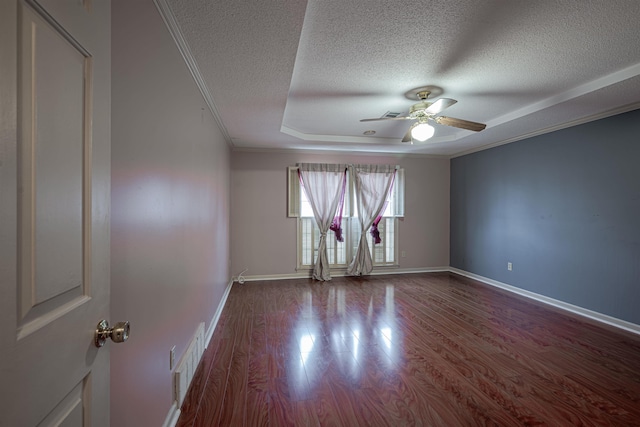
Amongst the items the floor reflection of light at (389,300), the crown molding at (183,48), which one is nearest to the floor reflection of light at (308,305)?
the floor reflection of light at (389,300)

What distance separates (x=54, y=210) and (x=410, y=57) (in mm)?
2256

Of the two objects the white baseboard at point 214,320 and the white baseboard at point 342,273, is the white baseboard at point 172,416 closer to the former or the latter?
the white baseboard at point 214,320

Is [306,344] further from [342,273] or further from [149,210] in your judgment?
[342,273]

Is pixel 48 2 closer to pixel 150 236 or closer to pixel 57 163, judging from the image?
pixel 57 163

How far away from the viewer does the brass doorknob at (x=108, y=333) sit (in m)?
0.70

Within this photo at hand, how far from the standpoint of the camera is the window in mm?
4781

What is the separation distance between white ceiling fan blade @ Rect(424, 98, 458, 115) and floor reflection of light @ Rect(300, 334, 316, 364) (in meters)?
2.39

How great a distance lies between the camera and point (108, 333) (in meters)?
0.71

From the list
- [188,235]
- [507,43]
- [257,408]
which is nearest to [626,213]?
[507,43]

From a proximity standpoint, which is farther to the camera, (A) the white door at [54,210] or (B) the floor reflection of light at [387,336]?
(B) the floor reflection of light at [387,336]

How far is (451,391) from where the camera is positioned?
1.85m

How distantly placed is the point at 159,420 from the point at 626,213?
439 cm

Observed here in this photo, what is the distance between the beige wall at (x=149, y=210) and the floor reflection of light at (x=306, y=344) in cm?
92

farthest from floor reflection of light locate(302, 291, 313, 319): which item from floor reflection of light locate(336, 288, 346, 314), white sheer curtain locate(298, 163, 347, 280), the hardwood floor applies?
white sheer curtain locate(298, 163, 347, 280)
